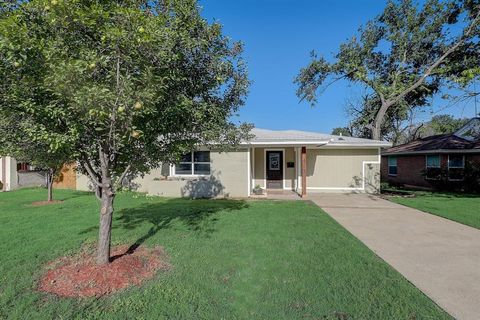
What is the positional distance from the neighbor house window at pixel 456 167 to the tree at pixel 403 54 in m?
5.08

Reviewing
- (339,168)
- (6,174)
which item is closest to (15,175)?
(6,174)

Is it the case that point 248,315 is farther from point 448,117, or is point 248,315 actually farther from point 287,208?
point 448,117

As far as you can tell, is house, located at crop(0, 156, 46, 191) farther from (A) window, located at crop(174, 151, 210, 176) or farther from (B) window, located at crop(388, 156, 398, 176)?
(B) window, located at crop(388, 156, 398, 176)

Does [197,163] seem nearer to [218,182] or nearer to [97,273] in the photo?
[218,182]

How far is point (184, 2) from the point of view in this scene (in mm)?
4039

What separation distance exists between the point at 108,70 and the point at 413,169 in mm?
22870

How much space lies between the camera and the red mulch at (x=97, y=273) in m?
4.20

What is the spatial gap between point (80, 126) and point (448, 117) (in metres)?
63.1

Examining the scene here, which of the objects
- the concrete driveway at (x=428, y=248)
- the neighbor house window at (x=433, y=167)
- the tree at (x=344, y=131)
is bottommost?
the concrete driveway at (x=428, y=248)

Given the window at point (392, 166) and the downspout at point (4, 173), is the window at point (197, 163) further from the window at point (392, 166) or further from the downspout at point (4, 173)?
the window at point (392, 166)

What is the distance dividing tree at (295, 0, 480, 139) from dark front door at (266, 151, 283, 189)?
715 centimetres

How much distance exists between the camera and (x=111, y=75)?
12.0 feet

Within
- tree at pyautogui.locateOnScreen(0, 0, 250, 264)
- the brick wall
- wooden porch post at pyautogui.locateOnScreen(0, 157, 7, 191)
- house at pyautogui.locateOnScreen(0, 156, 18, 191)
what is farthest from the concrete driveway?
wooden porch post at pyautogui.locateOnScreen(0, 157, 7, 191)

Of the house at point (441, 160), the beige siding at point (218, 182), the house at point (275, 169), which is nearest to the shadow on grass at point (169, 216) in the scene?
the beige siding at point (218, 182)
